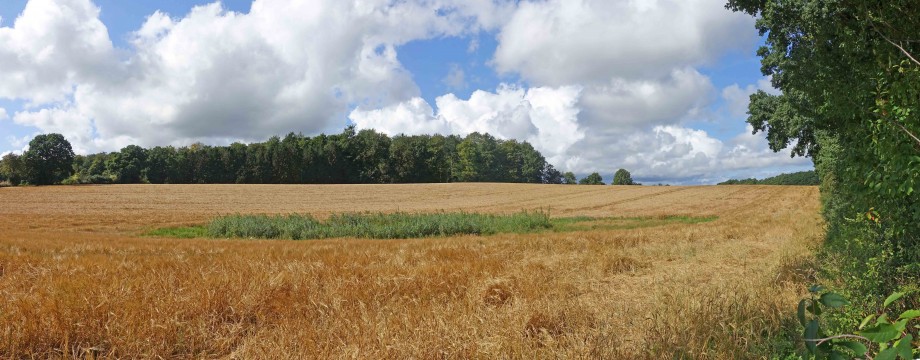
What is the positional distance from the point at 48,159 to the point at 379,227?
83.3 m

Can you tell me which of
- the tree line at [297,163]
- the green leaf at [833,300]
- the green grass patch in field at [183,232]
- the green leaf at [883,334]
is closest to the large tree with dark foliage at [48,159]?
the tree line at [297,163]

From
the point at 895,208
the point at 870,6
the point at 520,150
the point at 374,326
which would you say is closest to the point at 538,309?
the point at 374,326

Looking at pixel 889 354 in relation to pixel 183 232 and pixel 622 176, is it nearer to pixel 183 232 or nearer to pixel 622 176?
pixel 183 232

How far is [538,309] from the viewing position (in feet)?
17.7

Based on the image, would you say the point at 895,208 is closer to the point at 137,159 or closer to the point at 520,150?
the point at 137,159

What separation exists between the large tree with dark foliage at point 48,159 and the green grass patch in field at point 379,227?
68755mm

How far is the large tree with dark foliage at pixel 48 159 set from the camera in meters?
80.9

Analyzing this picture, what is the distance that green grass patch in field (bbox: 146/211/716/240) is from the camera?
31203mm

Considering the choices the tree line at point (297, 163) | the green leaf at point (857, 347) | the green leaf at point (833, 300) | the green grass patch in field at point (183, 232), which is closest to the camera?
the green leaf at point (857, 347)

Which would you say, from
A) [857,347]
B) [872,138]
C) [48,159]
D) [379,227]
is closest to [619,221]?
[379,227]

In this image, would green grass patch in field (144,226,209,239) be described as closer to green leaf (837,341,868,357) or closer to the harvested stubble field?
the harvested stubble field

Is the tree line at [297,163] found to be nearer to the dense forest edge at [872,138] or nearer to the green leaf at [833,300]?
the dense forest edge at [872,138]

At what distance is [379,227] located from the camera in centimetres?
3209

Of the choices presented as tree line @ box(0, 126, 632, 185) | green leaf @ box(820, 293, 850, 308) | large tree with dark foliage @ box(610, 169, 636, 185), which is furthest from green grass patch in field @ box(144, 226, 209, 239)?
large tree with dark foliage @ box(610, 169, 636, 185)
